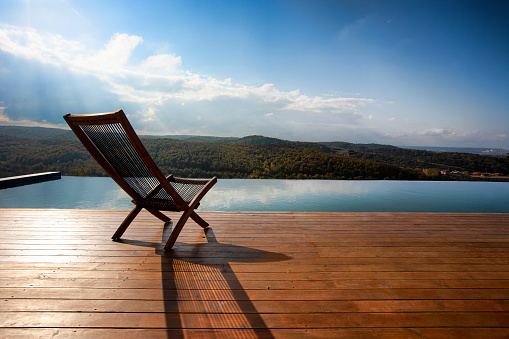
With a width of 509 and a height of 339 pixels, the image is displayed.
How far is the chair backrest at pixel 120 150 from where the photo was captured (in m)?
1.67

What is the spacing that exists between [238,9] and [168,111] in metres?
4.60

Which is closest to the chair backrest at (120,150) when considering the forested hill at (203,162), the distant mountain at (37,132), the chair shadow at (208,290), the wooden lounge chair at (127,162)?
the wooden lounge chair at (127,162)

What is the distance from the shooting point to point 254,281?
5.06 feet

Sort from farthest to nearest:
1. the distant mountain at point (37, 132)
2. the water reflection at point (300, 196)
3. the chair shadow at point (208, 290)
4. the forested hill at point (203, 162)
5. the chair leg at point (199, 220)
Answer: the distant mountain at point (37, 132)
the forested hill at point (203, 162)
the water reflection at point (300, 196)
the chair leg at point (199, 220)
the chair shadow at point (208, 290)

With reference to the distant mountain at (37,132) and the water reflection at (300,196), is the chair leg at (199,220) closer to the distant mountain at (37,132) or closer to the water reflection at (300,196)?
the water reflection at (300,196)

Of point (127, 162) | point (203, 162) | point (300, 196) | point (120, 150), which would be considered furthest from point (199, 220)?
point (203, 162)

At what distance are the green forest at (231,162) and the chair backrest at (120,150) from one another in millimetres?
4653

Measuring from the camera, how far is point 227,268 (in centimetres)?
171

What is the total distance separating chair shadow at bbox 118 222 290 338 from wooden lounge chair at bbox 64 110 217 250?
0.86 feet

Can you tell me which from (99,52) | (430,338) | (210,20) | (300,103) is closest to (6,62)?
(99,52)

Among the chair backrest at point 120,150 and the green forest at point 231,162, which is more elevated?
the chair backrest at point 120,150

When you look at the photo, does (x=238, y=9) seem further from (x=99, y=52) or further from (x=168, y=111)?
(x=168, y=111)

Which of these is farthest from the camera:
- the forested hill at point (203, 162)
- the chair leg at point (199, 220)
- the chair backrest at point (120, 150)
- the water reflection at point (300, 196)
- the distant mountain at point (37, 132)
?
the distant mountain at point (37, 132)

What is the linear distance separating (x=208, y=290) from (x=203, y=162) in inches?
237
